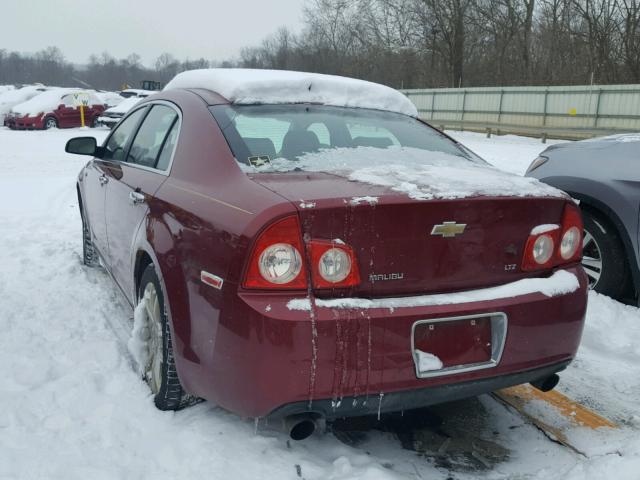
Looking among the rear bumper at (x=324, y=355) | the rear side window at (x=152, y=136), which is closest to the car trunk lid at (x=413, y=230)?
the rear bumper at (x=324, y=355)

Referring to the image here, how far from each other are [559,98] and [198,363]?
27.0m

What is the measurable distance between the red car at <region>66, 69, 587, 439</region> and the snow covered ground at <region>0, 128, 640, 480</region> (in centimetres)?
23

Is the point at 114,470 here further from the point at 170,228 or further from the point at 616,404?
the point at 616,404

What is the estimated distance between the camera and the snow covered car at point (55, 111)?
78.0 ft

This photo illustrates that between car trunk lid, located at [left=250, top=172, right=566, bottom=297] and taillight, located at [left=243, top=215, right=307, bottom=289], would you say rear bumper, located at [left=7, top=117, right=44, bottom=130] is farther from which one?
taillight, located at [left=243, top=215, right=307, bottom=289]

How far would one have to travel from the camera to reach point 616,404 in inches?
126

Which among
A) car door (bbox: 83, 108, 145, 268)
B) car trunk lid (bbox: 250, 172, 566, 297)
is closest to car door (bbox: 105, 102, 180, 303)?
car door (bbox: 83, 108, 145, 268)

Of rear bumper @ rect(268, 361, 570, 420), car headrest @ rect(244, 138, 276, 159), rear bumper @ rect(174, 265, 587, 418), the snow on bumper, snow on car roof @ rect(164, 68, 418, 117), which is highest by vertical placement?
snow on car roof @ rect(164, 68, 418, 117)

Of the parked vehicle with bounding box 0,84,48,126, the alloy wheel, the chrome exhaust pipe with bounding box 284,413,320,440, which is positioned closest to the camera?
the chrome exhaust pipe with bounding box 284,413,320,440

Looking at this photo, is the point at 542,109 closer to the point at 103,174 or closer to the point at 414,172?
the point at 103,174

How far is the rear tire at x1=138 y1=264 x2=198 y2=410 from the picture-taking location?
277cm

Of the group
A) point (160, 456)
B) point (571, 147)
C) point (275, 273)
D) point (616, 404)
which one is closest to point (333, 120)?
point (275, 273)

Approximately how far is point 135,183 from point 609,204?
125 inches

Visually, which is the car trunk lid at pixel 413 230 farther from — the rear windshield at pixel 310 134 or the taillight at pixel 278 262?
the rear windshield at pixel 310 134
